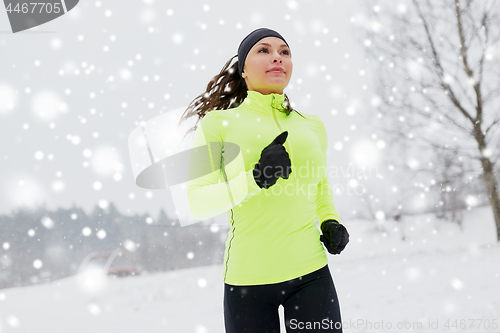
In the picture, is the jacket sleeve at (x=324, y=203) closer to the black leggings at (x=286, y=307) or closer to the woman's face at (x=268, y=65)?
the black leggings at (x=286, y=307)

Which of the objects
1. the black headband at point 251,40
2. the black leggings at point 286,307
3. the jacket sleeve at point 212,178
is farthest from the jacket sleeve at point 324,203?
the black headband at point 251,40

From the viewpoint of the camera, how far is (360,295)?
4.41 meters

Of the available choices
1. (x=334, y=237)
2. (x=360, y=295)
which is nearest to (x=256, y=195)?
(x=334, y=237)

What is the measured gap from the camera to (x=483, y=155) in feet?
20.5

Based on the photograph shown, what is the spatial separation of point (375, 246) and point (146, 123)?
602cm

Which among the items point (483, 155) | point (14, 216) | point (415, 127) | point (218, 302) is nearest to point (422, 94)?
point (415, 127)

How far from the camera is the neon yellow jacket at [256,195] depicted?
1282mm

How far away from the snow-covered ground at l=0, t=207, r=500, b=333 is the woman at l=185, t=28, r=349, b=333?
2.64 metres

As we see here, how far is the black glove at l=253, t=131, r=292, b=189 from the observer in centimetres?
119

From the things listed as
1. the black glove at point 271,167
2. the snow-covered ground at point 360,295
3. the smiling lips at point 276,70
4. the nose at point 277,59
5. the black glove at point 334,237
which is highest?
the nose at point 277,59

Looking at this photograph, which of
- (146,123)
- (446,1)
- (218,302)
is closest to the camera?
(146,123)

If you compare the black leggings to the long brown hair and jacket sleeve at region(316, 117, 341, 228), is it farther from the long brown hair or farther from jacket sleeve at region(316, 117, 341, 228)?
the long brown hair

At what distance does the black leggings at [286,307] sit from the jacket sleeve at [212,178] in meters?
0.36

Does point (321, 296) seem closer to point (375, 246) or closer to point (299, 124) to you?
point (299, 124)
